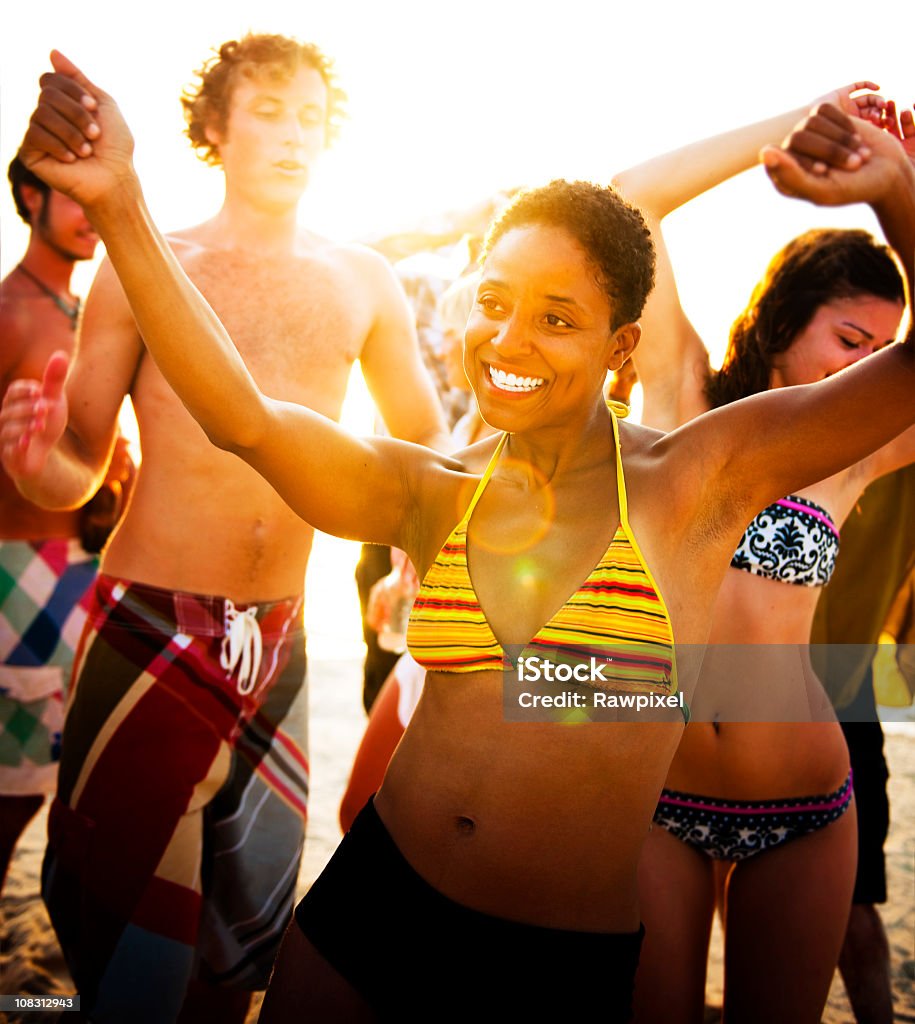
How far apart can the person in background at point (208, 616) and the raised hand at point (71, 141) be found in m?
1.01

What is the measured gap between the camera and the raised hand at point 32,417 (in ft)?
7.97

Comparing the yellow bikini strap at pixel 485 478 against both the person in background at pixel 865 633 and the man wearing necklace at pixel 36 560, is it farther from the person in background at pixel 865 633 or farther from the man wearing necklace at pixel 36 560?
the man wearing necklace at pixel 36 560

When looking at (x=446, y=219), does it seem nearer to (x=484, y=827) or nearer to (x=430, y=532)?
(x=430, y=532)

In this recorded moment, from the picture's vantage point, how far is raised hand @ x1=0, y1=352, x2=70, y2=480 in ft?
7.97

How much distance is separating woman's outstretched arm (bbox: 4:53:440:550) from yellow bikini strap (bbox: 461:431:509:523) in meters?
0.20

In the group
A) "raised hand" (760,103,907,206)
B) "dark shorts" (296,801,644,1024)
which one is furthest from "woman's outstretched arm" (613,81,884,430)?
"dark shorts" (296,801,644,1024)

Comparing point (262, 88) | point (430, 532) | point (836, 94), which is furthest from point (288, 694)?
point (836, 94)

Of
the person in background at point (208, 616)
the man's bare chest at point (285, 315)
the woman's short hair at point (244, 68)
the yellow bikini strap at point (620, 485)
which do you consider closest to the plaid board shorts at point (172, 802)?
the person in background at point (208, 616)

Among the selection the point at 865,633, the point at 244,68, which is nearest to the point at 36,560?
the point at 244,68

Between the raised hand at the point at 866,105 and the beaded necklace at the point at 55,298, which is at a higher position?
the raised hand at the point at 866,105

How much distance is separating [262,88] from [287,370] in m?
0.97

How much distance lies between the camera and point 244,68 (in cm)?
336

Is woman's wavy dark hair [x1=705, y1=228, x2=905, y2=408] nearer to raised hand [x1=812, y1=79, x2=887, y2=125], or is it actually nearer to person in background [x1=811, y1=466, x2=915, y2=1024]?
raised hand [x1=812, y1=79, x2=887, y2=125]

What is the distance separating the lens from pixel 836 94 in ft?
8.13
